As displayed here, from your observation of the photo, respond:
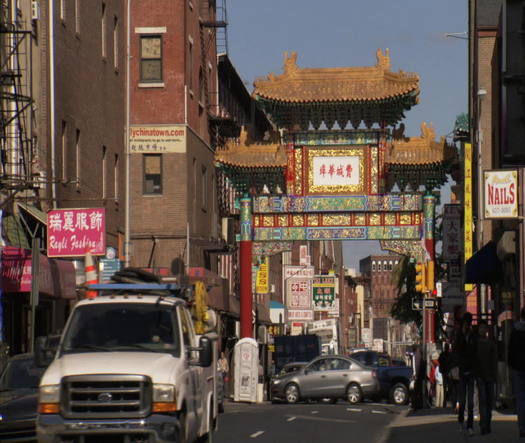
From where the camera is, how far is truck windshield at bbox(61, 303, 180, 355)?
1658cm

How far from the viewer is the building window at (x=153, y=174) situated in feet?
179

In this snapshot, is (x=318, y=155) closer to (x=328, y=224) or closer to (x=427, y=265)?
(x=328, y=224)

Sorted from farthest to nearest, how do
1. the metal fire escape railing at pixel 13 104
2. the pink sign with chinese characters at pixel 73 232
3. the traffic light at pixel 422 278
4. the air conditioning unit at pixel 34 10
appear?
the traffic light at pixel 422 278 → the air conditioning unit at pixel 34 10 → the pink sign with chinese characters at pixel 73 232 → the metal fire escape railing at pixel 13 104

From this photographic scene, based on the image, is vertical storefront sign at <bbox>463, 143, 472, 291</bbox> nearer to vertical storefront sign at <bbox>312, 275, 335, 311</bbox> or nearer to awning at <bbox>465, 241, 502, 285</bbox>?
awning at <bbox>465, 241, 502, 285</bbox>

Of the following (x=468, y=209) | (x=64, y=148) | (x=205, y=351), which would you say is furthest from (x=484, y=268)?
(x=205, y=351)

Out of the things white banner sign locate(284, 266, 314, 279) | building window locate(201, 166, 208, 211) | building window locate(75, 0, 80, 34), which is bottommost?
white banner sign locate(284, 266, 314, 279)

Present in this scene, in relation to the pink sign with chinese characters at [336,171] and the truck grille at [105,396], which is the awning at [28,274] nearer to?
the truck grille at [105,396]

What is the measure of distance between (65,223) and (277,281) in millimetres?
63857

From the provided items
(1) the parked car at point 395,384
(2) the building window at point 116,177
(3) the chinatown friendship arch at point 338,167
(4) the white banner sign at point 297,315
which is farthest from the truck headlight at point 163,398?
(4) the white banner sign at point 297,315

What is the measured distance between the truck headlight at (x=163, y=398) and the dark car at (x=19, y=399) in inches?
119

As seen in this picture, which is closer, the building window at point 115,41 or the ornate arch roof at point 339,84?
the building window at point 115,41

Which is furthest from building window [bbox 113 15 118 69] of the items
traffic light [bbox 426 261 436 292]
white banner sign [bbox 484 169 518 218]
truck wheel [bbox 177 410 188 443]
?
truck wheel [bbox 177 410 188 443]

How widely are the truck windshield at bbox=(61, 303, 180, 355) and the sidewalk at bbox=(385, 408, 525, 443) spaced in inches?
277

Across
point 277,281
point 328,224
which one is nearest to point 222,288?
point 328,224
